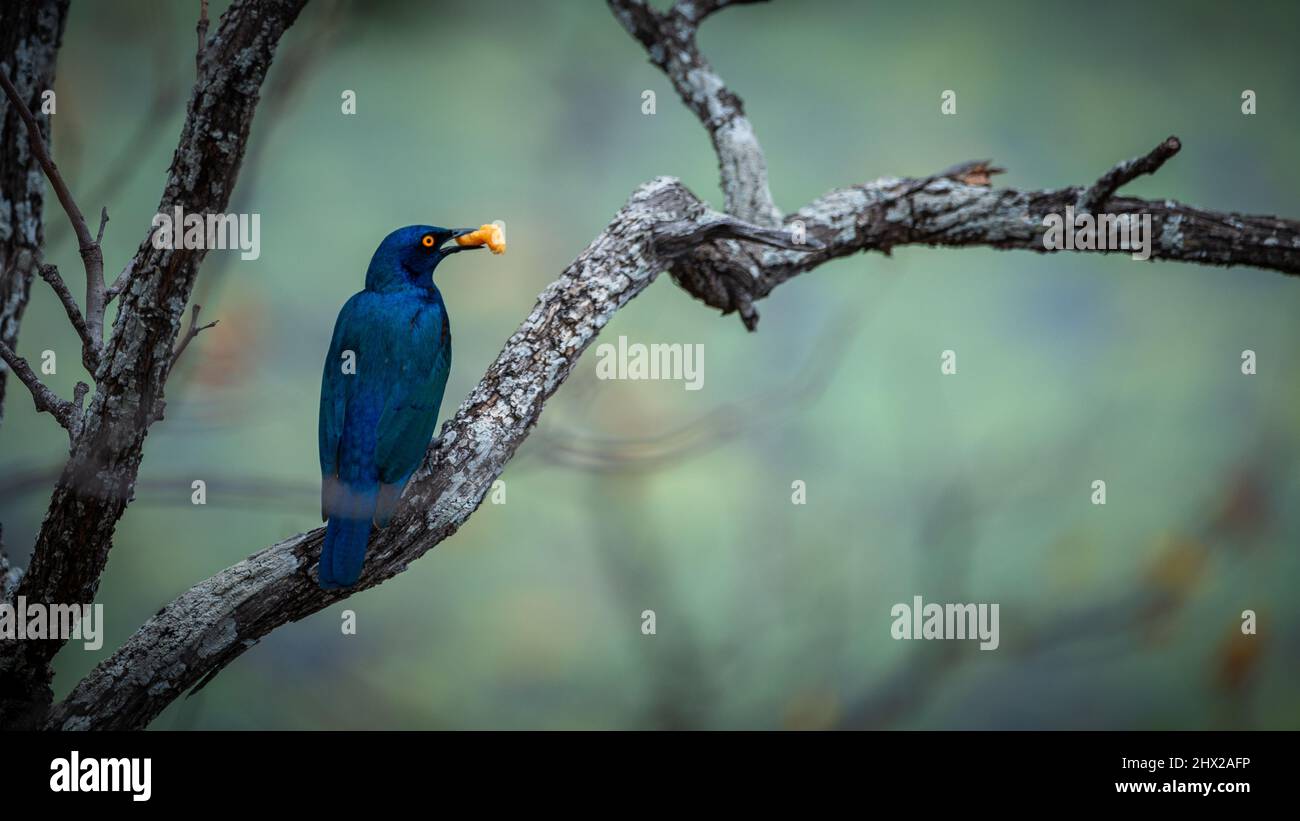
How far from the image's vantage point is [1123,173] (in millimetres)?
2898

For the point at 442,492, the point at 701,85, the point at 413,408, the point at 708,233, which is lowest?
the point at 442,492

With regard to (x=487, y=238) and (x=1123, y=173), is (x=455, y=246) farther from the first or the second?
(x=1123, y=173)

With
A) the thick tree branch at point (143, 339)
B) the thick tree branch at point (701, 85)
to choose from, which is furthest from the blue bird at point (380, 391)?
the thick tree branch at point (701, 85)

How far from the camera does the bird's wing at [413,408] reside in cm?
242

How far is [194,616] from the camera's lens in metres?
2.27

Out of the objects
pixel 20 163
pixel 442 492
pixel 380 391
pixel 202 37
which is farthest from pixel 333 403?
pixel 20 163

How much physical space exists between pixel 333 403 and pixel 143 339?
494mm

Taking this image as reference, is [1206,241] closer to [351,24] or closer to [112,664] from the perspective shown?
[112,664]

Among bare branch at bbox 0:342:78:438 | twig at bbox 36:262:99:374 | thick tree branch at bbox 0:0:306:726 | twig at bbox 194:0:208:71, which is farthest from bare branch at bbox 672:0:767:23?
bare branch at bbox 0:342:78:438

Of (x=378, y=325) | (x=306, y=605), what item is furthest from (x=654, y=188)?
(x=306, y=605)

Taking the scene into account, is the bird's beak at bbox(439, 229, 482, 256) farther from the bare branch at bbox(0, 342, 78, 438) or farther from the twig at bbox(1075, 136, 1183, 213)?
the twig at bbox(1075, 136, 1183, 213)

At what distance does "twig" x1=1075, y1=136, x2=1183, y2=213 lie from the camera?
2.71m

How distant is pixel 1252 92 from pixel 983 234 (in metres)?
2.88

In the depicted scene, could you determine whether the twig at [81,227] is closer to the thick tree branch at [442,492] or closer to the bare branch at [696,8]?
the thick tree branch at [442,492]
